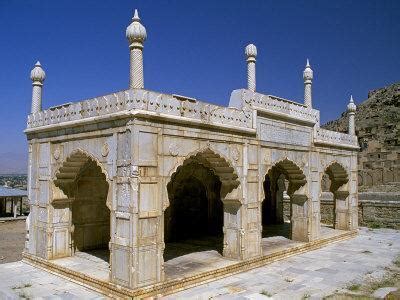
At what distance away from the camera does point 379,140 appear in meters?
39.7

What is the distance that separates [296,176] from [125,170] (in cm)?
788

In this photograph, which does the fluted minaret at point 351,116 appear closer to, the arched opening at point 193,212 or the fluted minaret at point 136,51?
the arched opening at point 193,212

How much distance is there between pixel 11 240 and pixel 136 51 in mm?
15433

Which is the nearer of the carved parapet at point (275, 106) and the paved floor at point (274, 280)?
the paved floor at point (274, 280)

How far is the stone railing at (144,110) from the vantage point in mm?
8617

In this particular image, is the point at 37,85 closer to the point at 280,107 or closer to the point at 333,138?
the point at 280,107

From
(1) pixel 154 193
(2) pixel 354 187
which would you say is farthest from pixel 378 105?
(1) pixel 154 193

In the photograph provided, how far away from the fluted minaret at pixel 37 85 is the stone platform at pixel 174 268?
15.5ft

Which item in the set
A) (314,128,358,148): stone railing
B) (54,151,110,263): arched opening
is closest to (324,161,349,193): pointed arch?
(314,128,358,148): stone railing

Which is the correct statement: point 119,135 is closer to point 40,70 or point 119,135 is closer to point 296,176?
point 40,70

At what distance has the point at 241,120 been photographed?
11.4m

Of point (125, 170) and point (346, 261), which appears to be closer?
point (125, 170)

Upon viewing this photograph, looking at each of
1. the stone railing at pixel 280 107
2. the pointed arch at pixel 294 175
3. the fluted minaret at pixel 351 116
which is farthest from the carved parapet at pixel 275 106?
the fluted minaret at pixel 351 116

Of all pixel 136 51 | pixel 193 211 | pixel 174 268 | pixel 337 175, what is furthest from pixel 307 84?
pixel 174 268
